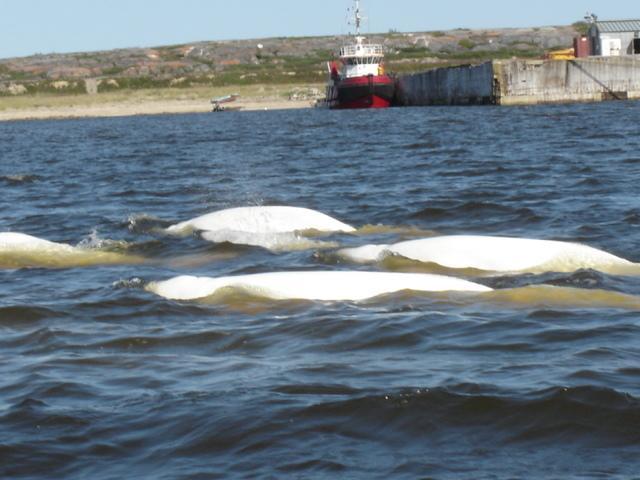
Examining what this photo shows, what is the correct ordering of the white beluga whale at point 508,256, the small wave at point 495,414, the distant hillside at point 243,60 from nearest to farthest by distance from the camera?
the small wave at point 495,414 → the white beluga whale at point 508,256 → the distant hillside at point 243,60

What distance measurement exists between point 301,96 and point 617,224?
76521 mm

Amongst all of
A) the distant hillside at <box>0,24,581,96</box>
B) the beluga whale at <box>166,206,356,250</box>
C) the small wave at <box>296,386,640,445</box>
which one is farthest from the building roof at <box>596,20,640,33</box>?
the small wave at <box>296,386,640,445</box>

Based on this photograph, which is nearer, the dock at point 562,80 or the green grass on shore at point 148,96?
the dock at point 562,80

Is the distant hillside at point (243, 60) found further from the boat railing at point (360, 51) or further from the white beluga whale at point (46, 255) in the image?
the white beluga whale at point (46, 255)

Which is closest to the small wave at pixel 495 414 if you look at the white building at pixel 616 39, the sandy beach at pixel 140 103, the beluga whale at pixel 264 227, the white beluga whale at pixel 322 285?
the white beluga whale at pixel 322 285

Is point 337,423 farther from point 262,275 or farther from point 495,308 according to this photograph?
point 262,275

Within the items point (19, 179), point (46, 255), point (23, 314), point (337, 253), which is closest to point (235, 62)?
point (19, 179)

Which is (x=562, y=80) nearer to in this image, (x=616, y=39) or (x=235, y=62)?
(x=616, y=39)

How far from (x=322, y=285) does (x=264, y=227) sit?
4.76 m

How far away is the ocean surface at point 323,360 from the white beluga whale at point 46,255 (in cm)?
5

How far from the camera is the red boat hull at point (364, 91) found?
73438 millimetres

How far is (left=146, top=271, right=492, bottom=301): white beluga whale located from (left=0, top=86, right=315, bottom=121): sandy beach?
73.0 m

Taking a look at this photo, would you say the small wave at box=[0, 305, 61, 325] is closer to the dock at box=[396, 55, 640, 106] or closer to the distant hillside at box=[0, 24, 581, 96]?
the dock at box=[396, 55, 640, 106]

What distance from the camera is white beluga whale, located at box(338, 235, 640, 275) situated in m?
12.0
